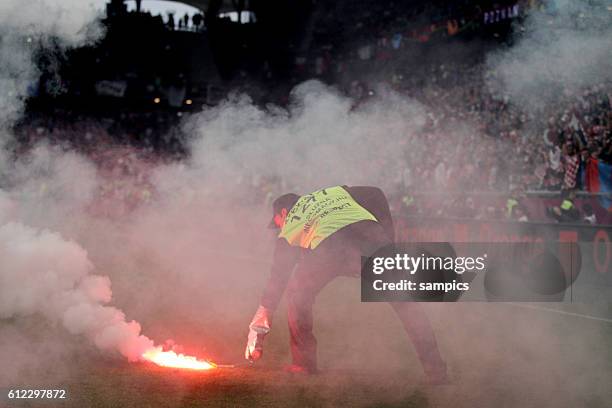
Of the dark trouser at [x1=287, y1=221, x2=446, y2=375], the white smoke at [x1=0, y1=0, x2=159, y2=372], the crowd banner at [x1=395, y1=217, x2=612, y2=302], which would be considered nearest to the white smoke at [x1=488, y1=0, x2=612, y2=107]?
the crowd banner at [x1=395, y1=217, x2=612, y2=302]

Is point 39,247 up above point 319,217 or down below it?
above

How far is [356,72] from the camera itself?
21.3 meters

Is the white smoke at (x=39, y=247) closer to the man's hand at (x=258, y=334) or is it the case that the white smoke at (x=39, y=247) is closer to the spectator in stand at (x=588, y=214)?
the man's hand at (x=258, y=334)

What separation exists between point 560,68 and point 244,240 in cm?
818

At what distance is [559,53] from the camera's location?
10961 mm

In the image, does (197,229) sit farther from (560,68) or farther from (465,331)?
(465,331)

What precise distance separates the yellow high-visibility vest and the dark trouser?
6 cm

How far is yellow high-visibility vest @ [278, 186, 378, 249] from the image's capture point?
5.80 m


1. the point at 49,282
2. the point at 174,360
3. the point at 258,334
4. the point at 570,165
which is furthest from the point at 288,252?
the point at 570,165

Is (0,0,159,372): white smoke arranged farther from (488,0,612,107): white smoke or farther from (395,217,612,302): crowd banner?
(395,217,612,302): crowd banner

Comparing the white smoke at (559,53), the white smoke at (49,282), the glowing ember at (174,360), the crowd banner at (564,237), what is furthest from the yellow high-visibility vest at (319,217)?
the crowd banner at (564,237)

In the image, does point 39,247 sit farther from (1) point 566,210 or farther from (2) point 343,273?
(1) point 566,210

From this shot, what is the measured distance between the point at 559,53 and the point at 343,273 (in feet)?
21.5

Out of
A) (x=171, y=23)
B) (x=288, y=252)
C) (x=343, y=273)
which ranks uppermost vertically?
(x=171, y=23)
